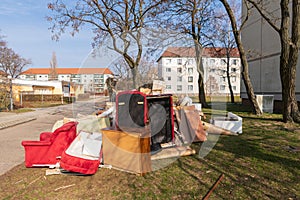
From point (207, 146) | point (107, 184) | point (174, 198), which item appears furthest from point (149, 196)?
point (207, 146)

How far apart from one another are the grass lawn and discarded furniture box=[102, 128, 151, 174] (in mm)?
152

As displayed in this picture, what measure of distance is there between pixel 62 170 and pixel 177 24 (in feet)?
39.0

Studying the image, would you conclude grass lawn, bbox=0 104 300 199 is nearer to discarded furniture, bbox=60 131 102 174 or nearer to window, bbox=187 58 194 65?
discarded furniture, bbox=60 131 102 174

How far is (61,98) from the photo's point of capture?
27391 mm

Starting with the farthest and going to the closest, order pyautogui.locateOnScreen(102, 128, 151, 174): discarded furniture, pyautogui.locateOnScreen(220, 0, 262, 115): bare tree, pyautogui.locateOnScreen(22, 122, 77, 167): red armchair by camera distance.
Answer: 1. pyautogui.locateOnScreen(220, 0, 262, 115): bare tree
2. pyautogui.locateOnScreen(22, 122, 77, 167): red armchair
3. pyautogui.locateOnScreen(102, 128, 151, 174): discarded furniture

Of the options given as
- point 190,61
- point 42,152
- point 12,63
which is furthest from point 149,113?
point 12,63

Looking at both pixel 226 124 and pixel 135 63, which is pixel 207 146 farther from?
pixel 135 63

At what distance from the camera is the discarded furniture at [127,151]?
12.2 ft

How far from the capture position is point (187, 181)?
134 inches

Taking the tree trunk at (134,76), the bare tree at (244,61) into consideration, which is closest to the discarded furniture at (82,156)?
the tree trunk at (134,76)

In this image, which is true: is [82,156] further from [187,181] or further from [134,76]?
[134,76]

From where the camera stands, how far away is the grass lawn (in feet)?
9.84

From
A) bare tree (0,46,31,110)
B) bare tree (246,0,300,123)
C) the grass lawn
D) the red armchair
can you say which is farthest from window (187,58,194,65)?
bare tree (0,46,31,110)

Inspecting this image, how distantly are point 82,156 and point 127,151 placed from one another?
0.91m
